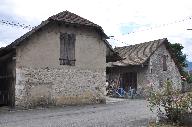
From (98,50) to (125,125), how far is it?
1330cm

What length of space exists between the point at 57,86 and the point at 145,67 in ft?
48.1

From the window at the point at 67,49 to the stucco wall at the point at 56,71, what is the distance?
0.27 metres

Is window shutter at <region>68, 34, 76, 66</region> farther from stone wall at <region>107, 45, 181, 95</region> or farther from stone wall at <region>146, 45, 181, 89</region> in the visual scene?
stone wall at <region>146, 45, 181, 89</region>

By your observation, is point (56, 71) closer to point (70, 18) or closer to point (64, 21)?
point (64, 21)

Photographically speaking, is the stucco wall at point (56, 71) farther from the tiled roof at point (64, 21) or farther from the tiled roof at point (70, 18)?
the tiled roof at point (70, 18)

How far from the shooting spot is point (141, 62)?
117ft

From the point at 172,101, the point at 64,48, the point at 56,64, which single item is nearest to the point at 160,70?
the point at 64,48

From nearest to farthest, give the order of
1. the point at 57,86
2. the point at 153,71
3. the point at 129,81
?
the point at 57,86, the point at 153,71, the point at 129,81

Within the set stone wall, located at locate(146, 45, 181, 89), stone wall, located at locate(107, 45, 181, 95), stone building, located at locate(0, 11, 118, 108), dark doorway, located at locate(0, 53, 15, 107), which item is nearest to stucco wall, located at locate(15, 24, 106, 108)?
stone building, located at locate(0, 11, 118, 108)

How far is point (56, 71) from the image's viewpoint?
24312 mm

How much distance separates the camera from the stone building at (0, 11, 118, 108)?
2280 cm

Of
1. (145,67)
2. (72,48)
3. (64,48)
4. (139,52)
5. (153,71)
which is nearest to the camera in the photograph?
(64,48)

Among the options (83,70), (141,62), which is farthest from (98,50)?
(141,62)

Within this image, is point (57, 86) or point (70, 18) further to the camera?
point (70, 18)
